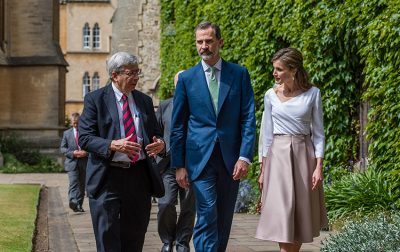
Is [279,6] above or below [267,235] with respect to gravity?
above

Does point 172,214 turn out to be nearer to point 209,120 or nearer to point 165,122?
point 165,122

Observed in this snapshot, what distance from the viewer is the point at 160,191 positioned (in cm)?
662

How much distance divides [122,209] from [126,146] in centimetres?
53

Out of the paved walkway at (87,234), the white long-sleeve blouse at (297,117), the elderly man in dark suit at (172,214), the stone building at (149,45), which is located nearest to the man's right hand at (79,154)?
the paved walkway at (87,234)

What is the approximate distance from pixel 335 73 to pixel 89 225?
12.8ft

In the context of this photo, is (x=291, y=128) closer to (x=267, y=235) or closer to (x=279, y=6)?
(x=267, y=235)

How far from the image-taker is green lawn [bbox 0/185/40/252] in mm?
9952

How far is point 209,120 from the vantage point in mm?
6809

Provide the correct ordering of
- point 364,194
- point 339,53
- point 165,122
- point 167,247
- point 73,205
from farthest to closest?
point 73,205 → point 339,53 → point 364,194 → point 165,122 → point 167,247

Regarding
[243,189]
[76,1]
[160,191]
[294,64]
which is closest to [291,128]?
[294,64]

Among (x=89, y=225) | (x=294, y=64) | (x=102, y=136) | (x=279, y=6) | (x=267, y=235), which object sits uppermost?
(x=279, y=6)

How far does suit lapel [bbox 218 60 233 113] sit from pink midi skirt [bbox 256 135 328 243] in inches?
25.7

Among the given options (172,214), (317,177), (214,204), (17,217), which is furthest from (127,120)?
(17,217)

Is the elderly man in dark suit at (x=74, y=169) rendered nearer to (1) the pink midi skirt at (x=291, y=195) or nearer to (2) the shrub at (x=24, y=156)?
(1) the pink midi skirt at (x=291, y=195)
